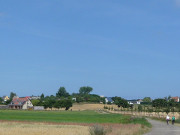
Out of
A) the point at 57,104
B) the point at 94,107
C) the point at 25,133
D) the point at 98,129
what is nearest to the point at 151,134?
the point at 98,129

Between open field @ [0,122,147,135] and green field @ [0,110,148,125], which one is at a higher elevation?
green field @ [0,110,148,125]

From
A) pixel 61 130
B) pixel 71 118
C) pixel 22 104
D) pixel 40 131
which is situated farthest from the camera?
pixel 22 104

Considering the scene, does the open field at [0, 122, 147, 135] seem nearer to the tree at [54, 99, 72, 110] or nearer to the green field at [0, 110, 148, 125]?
the green field at [0, 110, 148, 125]

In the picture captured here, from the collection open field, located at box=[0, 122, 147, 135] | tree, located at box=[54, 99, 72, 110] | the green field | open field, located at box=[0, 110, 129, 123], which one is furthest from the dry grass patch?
tree, located at box=[54, 99, 72, 110]

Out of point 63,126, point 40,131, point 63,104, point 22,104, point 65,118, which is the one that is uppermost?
point 22,104

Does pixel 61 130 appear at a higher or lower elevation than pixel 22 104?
lower

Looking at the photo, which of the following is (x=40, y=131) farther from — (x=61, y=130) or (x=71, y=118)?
(x=71, y=118)

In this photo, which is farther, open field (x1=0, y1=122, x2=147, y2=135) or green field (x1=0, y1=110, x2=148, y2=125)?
green field (x1=0, y1=110, x2=148, y2=125)

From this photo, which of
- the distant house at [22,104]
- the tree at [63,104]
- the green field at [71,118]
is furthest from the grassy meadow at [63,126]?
the distant house at [22,104]

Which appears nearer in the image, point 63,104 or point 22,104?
point 63,104

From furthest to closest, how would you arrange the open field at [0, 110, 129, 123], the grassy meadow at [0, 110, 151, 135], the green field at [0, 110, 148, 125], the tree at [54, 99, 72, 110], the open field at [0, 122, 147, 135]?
the tree at [54, 99, 72, 110]
the open field at [0, 110, 129, 123]
the green field at [0, 110, 148, 125]
the grassy meadow at [0, 110, 151, 135]
the open field at [0, 122, 147, 135]

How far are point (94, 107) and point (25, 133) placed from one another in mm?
151839

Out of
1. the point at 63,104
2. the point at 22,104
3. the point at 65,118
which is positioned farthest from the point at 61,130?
the point at 22,104

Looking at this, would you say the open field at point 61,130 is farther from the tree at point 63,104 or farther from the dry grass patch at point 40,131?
the tree at point 63,104
